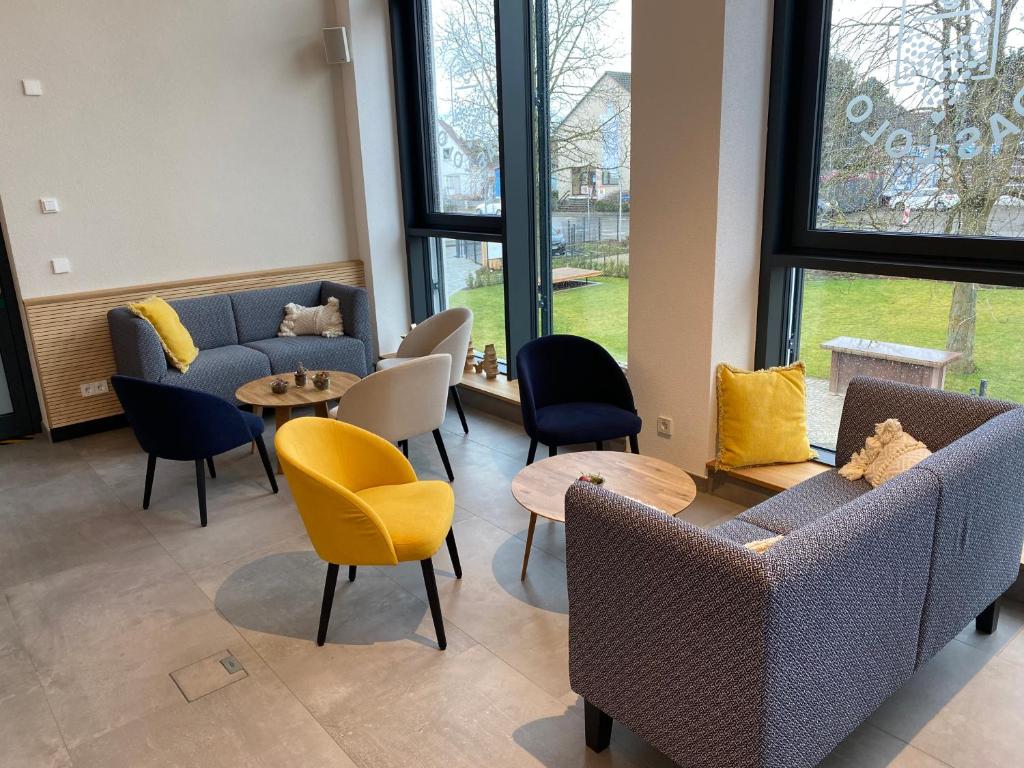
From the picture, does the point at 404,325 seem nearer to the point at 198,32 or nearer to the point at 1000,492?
the point at 198,32

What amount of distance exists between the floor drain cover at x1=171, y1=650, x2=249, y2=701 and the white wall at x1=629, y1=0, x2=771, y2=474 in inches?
97.7

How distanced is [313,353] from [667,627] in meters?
4.20

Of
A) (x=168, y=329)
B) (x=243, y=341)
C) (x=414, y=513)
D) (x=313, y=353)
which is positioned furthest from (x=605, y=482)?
(x=243, y=341)

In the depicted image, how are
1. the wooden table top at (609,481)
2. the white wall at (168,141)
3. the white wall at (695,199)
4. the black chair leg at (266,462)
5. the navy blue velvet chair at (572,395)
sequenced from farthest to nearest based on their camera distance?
the white wall at (168,141) → the black chair leg at (266,462) → the navy blue velvet chair at (572,395) → the white wall at (695,199) → the wooden table top at (609,481)

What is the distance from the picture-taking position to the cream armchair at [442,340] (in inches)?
202

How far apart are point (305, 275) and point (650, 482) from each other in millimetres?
3974

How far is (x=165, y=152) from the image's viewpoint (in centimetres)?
562

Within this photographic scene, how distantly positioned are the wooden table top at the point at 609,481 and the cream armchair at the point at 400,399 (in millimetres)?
956

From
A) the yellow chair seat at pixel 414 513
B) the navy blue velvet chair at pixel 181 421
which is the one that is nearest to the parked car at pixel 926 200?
the yellow chair seat at pixel 414 513

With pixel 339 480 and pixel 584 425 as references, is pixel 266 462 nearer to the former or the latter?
pixel 339 480

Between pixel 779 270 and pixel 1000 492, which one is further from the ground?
pixel 779 270

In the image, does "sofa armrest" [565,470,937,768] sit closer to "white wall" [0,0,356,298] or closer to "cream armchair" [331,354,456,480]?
"cream armchair" [331,354,456,480]

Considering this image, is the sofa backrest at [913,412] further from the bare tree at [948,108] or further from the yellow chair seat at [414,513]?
the yellow chair seat at [414,513]

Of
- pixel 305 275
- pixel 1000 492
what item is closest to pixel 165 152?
pixel 305 275
